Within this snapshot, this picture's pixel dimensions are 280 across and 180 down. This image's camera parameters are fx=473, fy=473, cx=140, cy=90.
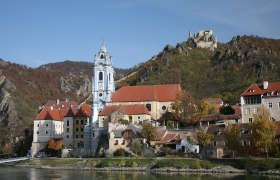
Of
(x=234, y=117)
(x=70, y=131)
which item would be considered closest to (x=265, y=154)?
(x=234, y=117)

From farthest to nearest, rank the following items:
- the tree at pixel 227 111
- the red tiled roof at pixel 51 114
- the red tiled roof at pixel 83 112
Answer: the red tiled roof at pixel 51 114 → the red tiled roof at pixel 83 112 → the tree at pixel 227 111

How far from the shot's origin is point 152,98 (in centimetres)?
9244

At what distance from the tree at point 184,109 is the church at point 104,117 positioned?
17.1ft

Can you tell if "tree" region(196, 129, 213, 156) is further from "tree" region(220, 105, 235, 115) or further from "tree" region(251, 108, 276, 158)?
"tree" region(220, 105, 235, 115)

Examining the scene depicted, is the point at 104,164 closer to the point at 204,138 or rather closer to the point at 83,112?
the point at 204,138

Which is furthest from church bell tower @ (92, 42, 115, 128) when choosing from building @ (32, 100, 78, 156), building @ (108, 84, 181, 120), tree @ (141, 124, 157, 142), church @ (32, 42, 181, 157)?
tree @ (141, 124, 157, 142)

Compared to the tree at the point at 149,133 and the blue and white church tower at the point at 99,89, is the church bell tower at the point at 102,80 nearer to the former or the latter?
the blue and white church tower at the point at 99,89

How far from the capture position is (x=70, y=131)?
9825 centimetres

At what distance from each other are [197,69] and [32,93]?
72996 mm

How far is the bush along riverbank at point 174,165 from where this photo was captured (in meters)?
61.3

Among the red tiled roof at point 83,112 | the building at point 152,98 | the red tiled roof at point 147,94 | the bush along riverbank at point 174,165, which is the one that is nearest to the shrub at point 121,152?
the bush along riverbank at point 174,165

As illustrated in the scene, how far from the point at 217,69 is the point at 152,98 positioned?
5066cm

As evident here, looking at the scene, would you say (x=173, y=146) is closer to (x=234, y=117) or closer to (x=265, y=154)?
(x=234, y=117)

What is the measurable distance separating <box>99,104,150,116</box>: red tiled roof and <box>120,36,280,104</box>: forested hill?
24104 millimetres
